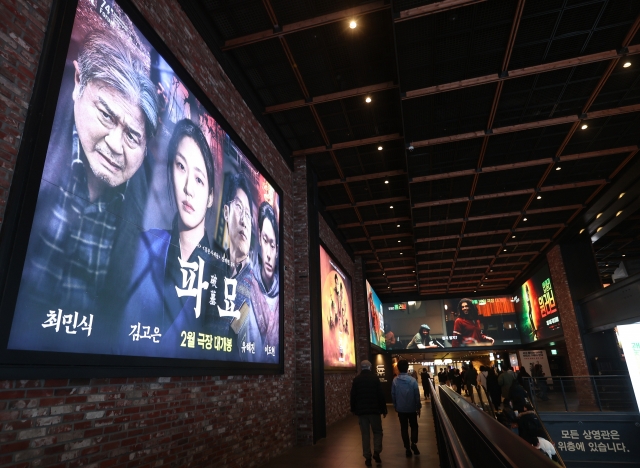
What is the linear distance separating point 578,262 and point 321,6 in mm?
14531

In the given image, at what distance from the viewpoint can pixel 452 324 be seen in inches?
997

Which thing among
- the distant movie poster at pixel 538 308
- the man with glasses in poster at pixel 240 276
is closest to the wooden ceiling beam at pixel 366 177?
the man with glasses in poster at pixel 240 276

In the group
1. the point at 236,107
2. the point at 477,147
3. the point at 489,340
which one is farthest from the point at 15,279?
the point at 489,340

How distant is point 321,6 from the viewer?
228 inches

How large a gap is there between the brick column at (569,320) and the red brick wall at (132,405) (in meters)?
11.9

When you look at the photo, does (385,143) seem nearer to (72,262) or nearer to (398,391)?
(398,391)

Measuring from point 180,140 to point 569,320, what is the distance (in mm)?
16131

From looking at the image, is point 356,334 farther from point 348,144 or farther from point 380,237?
point 348,144

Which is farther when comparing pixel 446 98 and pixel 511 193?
pixel 511 193

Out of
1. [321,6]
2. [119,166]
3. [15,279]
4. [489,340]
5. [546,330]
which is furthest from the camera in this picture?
[489,340]

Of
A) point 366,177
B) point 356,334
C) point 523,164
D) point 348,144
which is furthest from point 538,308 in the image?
point 348,144

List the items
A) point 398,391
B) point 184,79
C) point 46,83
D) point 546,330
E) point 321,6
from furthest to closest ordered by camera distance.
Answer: point 546,330 < point 398,391 < point 321,6 < point 184,79 < point 46,83

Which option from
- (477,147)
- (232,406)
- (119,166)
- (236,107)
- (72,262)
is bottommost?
(232,406)

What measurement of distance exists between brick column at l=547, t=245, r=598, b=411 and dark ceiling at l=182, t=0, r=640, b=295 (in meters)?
2.98
